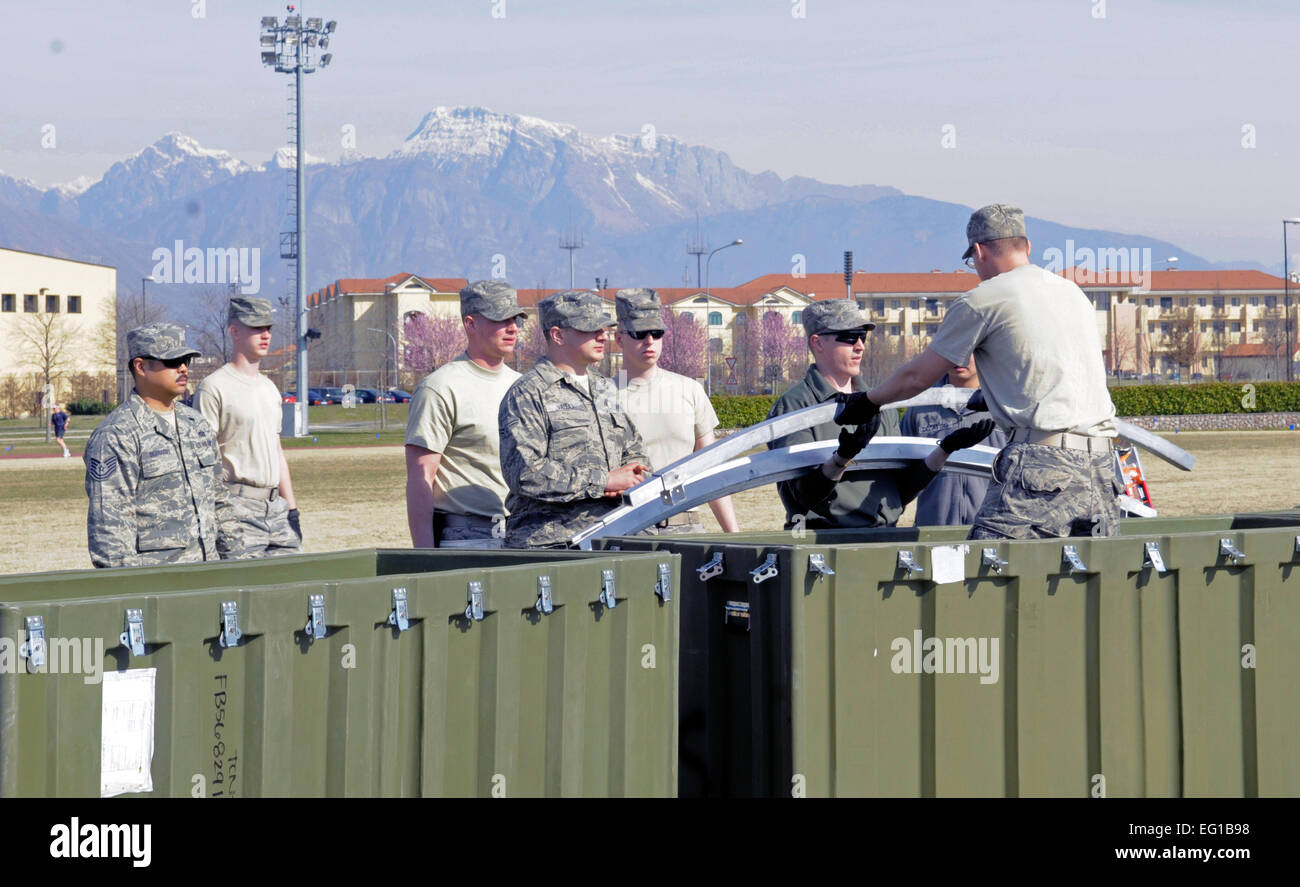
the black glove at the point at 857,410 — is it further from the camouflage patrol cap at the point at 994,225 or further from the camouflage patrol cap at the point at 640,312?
the camouflage patrol cap at the point at 640,312

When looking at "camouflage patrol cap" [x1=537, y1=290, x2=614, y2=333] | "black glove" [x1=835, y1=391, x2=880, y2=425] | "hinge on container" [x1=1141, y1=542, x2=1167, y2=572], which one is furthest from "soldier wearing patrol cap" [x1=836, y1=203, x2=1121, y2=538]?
"camouflage patrol cap" [x1=537, y1=290, x2=614, y2=333]

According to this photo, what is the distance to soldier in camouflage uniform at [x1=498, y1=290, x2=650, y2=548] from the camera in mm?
5488

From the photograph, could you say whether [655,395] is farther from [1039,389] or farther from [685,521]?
[1039,389]

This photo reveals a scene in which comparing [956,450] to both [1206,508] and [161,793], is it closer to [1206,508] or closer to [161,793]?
[161,793]

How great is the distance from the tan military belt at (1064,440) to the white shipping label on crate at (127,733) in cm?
292

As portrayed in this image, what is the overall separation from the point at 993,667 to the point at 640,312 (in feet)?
9.38

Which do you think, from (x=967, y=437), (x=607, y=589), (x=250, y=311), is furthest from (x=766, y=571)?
(x=250, y=311)

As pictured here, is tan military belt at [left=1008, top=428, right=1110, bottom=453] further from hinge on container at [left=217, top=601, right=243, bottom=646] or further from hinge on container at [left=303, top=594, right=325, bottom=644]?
hinge on container at [left=217, top=601, right=243, bottom=646]

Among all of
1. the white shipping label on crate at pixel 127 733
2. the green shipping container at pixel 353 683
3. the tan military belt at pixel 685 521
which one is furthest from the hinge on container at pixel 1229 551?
the white shipping label on crate at pixel 127 733

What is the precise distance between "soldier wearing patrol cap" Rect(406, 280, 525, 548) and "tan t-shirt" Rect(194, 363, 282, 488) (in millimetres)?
1342

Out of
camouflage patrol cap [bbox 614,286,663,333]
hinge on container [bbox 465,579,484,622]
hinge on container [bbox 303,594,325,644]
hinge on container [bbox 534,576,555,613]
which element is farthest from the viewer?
camouflage patrol cap [bbox 614,286,663,333]

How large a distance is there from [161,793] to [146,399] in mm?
2841

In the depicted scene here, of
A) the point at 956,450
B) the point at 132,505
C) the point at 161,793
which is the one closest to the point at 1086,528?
the point at 956,450

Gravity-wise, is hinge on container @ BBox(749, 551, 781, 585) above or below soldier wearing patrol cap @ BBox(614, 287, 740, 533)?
below
